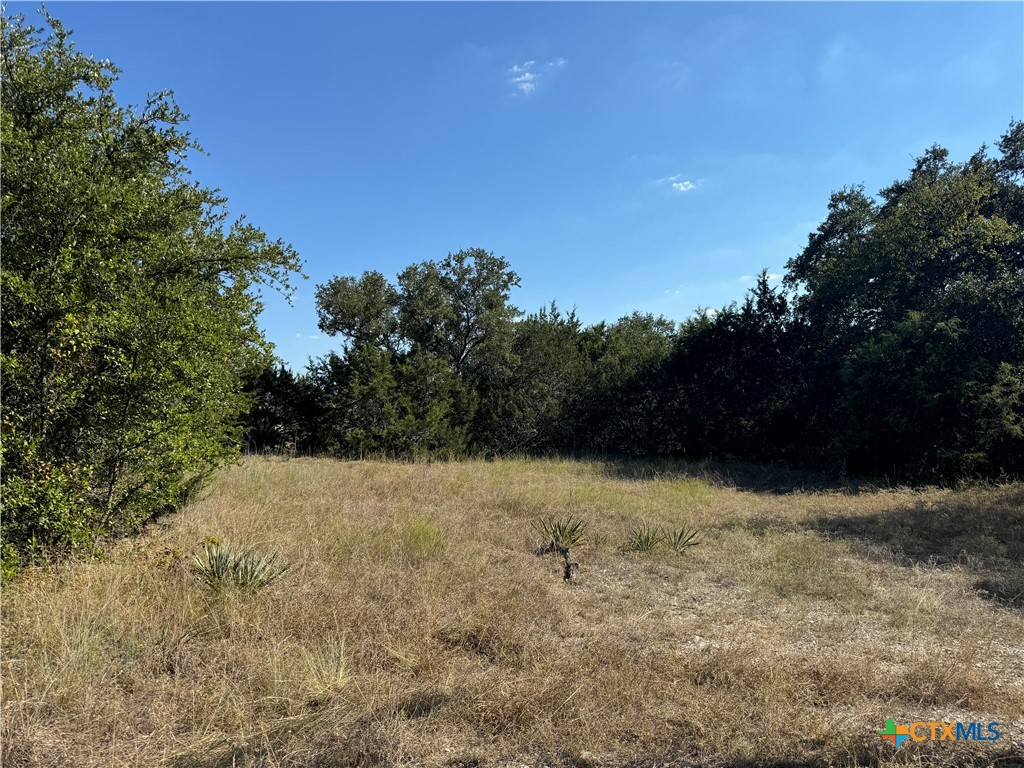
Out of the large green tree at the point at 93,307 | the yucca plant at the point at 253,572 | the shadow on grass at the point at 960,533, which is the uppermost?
the large green tree at the point at 93,307

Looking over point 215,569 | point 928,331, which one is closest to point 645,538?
point 215,569

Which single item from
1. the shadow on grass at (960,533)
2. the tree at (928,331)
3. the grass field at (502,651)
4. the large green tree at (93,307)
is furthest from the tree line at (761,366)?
the large green tree at (93,307)

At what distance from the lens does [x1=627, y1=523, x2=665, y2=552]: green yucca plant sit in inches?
295

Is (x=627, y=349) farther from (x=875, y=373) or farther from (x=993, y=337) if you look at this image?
(x=993, y=337)

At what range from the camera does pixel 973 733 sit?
10.4ft

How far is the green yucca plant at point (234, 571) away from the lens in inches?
191

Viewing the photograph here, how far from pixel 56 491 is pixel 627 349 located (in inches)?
758

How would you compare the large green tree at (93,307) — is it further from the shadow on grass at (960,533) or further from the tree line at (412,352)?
the shadow on grass at (960,533)

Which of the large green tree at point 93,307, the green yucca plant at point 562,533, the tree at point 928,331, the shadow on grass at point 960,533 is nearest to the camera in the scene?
the large green tree at point 93,307

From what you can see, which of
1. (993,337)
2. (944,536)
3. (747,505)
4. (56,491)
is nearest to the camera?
(56,491)

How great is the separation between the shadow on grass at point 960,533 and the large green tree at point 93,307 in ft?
28.2

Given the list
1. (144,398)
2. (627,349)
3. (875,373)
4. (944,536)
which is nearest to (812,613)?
(944,536)

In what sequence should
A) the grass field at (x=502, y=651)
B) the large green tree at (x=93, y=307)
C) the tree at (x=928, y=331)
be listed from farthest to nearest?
the tree at (x=928, y=331) < the large green tree at (x=93, y=307) < the grass field at (x=502, y=651)

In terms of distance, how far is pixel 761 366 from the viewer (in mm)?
19156
